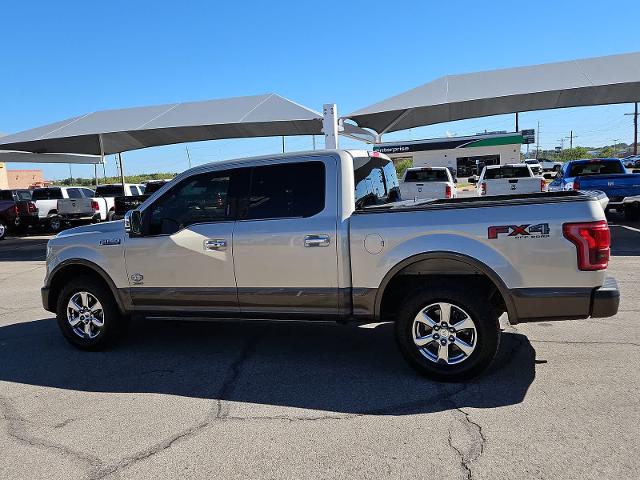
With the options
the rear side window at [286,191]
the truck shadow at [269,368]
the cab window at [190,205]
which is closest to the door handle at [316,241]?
the rear side window at [286,191]

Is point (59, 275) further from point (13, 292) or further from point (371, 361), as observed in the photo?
point (13, 292)

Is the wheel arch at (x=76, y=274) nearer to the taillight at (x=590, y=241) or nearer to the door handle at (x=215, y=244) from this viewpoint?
the door handle at (x=215, y=244)

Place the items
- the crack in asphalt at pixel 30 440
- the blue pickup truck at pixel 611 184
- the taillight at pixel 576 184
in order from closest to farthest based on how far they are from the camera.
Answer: the crack in asphalt at pixel 30 440 → the taillight at pixel 576 184 → the blue pickup truck at pixel 611 184

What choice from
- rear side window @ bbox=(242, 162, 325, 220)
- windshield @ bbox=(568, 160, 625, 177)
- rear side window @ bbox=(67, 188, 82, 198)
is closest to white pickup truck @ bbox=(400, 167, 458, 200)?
windshield @ bbox=(568, 160, 625, 177)

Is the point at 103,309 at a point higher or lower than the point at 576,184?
lower

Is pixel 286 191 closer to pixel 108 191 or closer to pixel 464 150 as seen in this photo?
pixel 108 191

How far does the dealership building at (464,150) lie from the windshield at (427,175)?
28.6 meters

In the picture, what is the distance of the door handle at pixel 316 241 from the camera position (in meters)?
4.40

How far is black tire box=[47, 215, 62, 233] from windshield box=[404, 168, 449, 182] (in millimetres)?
14442

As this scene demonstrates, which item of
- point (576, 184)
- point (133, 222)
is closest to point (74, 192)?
point (576, 184)

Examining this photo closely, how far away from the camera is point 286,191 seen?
4715mm

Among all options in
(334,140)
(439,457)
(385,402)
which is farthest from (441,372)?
(334,140)

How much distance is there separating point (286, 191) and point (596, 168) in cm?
1373

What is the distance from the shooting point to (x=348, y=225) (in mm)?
4375
